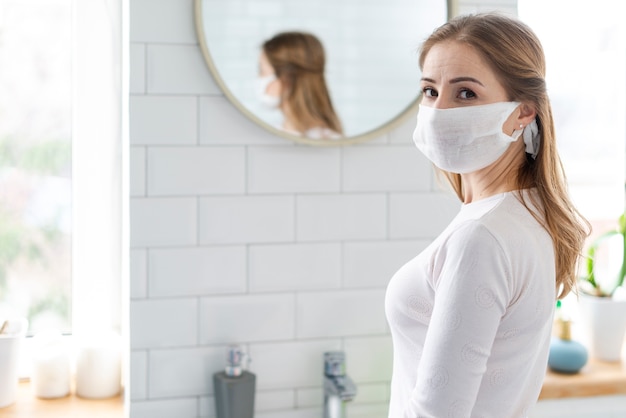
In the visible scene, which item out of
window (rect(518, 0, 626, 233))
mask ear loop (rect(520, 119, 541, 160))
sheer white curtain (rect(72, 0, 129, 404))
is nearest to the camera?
mask ear loop (rect(520, 119, 541, 160))

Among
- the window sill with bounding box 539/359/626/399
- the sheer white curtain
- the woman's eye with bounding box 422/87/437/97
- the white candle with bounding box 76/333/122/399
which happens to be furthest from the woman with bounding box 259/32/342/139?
the window sill with bounding box 539/359/626/399

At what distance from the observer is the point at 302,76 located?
1.41m

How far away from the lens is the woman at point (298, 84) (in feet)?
4.56

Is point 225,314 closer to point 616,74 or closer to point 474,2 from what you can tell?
point 474,2

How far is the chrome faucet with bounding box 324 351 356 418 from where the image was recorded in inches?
54.6

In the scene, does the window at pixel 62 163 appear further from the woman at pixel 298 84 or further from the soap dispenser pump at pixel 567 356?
the soap dispenser pump at pixel 567 356

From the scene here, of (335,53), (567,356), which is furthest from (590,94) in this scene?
(335,53)

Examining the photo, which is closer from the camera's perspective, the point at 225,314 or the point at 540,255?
the point at 540,255

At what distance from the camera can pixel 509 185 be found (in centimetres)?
98

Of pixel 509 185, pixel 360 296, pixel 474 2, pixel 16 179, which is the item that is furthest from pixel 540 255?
pixel 16 179

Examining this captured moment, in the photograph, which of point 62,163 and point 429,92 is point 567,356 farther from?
point 62,163

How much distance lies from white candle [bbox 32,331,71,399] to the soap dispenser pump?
0.99 m

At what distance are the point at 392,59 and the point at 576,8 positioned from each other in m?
0.68

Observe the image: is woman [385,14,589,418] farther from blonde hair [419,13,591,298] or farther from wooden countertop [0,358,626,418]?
wooden countertop [0,358,626,418]
